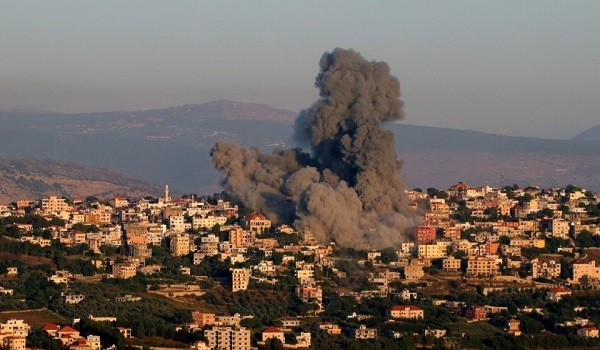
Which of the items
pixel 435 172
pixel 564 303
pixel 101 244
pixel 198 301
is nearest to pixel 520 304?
pixel 564 303

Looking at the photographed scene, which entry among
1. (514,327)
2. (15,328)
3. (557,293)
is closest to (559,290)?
(557,293)

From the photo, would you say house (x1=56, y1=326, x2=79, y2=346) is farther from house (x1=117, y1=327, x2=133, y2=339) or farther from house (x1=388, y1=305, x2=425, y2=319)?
house (x1=388, y1=305, x2=425, y2=319)

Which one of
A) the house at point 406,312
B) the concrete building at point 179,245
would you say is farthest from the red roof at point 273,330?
the concrete building at point 179,245

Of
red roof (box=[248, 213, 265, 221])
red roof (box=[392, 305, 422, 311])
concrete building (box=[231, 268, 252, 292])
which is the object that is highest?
red roof (box=[248, 213, 265, 221])

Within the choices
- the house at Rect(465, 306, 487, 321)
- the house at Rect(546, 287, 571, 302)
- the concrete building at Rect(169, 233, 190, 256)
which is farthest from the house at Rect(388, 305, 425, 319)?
the concrete building at Rect(169, 233, 190, 256)

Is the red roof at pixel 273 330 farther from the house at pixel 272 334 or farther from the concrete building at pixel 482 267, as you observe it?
the concrete building at pixel 482 267

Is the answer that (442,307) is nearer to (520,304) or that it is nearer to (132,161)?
(520,304)

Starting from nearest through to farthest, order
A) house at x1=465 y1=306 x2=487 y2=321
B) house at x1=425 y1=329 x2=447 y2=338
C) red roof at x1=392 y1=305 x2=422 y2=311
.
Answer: house at x1=425 y1=329 x2=447 y2=338 < house at x1=465 y1=306 x2=487 y2=321 < red roof at x1=392 y1=305 x2=422 y2=311
